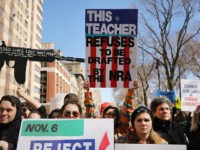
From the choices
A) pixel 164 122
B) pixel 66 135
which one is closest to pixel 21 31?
pixel 164 122

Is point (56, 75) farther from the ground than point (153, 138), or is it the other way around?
point (56, 75)

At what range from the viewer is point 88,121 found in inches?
111

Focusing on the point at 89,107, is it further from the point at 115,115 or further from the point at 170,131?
the point at 170,131

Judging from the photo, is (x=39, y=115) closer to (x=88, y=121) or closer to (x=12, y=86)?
(x=88, y=121)

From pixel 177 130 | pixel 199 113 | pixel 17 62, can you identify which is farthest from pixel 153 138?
pixel 17 62

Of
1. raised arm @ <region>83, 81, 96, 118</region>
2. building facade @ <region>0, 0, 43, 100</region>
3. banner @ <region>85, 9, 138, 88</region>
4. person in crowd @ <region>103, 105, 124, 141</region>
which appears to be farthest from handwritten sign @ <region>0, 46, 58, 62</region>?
building facade @ <region>0, 0, 43, 100</region>

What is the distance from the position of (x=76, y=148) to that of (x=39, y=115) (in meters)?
1.59

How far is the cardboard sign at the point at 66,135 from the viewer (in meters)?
2.69

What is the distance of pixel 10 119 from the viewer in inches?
129

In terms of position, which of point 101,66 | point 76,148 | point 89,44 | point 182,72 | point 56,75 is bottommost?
point 76,148

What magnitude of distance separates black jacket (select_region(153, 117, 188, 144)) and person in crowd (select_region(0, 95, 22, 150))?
144cm

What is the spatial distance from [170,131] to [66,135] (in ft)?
4.69

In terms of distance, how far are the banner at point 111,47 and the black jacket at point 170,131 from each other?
1.23 m

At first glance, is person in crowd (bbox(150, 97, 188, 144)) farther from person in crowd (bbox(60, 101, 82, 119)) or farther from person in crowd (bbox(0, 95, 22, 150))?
person in crowd (bbox(0, 95, 22, 150))
